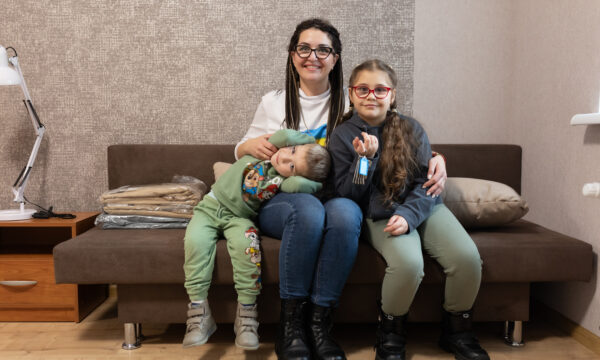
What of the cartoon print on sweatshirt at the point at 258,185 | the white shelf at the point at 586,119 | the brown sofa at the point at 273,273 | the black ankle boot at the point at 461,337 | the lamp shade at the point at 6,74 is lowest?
the black ankle boot at the point at 461,337

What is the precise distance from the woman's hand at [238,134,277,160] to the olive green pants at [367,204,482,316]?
0.47 m

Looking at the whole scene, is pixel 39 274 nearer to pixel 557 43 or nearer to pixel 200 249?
pixel 200 249

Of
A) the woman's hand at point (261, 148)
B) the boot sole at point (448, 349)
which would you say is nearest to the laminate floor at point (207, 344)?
the boot sole at point (448, 349)

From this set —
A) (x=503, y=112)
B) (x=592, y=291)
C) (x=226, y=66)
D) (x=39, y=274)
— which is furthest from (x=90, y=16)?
(x=592, y=291)

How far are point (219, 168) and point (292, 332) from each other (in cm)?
85

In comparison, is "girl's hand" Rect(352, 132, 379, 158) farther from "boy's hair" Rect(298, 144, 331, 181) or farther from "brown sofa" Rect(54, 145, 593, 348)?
"brown sofa" Rect(54, 145, 593, 348)

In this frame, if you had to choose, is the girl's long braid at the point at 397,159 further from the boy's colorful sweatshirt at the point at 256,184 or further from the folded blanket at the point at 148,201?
the folded blanket at the point at 148,201

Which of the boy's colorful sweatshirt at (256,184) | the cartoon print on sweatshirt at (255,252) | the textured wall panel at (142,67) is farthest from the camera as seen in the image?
the textured wall panel at (142,67)

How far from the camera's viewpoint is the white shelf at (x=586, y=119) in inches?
62.4

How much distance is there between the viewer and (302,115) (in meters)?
1.90

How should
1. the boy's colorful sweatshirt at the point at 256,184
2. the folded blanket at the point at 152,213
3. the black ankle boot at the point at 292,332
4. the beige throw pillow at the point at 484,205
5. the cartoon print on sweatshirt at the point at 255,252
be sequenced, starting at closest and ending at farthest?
the black ankle boot at the point at 292,332
the cartoon print on sweatshirt at the point at 255,252
the boy's colorful sweatshirt at the point at 256,184
the beige throw pillow at the point at 484,205
the folded blanket at the point at 152,213

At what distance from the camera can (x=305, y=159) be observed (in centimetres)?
160

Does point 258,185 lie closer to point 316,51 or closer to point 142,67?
point 316,51

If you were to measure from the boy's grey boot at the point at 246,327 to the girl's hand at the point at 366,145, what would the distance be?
62 centimetres
